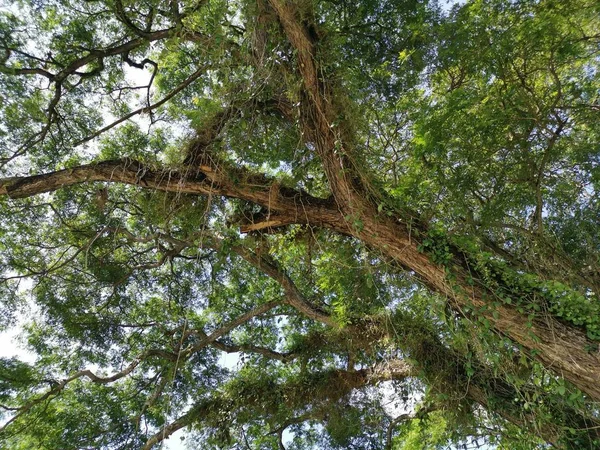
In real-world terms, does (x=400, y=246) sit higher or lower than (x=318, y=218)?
lower

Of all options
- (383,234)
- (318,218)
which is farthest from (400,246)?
(318,218)

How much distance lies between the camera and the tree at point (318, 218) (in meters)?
3.88

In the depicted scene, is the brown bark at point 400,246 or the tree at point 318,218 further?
the tree at point 318,218

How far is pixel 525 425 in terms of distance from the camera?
3924mm

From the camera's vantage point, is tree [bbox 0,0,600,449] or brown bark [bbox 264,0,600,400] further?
tree [bbox 0,0,600,449]

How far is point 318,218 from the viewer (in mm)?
4375

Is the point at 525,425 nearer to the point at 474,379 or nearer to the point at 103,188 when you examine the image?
the point at 474,379

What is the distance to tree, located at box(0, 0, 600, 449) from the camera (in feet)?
12.7

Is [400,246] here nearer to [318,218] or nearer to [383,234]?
[383,234]

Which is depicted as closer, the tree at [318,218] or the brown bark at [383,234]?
the brown bark at [383,234]

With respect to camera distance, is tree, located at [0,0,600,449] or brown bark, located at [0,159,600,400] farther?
tree, located at [0,0,600,449]

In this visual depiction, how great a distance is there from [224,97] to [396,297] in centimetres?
319

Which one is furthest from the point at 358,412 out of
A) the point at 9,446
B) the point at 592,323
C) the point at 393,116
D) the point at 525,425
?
the point at 9,446

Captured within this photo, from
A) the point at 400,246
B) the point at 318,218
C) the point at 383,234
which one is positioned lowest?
the point at 400,246
